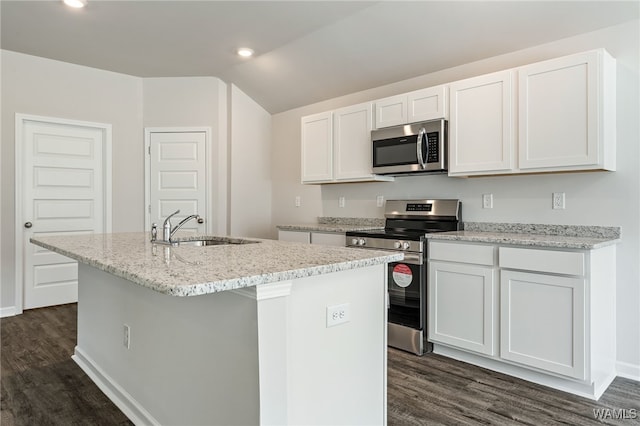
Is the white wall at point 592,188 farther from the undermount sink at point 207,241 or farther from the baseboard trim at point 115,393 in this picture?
the baseboard trim at point 115,393

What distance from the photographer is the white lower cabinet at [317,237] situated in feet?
12.1

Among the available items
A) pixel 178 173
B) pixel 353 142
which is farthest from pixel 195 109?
pixel 353 142

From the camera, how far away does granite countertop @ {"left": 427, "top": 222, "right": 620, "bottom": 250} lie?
2.40 metres

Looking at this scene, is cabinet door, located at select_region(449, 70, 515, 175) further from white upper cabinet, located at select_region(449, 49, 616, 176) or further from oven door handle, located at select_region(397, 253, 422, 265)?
oven door handle, located at select_region(397, 253, 422, 265)

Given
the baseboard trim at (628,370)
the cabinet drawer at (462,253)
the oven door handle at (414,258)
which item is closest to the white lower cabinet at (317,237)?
the oven door handle at (414,258)

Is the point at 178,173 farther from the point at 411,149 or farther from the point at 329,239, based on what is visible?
the point at 411,149

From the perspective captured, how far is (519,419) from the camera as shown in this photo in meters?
2.13

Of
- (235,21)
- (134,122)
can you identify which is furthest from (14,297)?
(235,21)

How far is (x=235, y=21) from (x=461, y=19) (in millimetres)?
1833

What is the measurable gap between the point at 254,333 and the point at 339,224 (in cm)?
327

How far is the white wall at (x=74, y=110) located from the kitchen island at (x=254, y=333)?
2.81m

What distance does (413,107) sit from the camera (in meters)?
3.37

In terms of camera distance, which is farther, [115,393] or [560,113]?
[560,113]

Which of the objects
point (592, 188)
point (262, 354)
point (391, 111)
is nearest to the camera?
point (262, 354)
